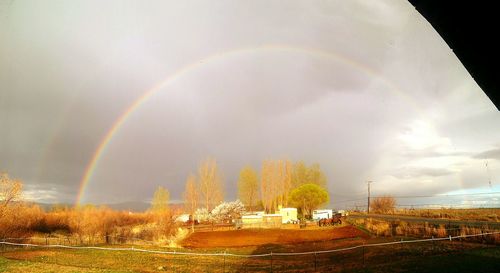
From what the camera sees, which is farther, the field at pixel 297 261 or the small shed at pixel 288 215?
the small shed at pixel 288 215

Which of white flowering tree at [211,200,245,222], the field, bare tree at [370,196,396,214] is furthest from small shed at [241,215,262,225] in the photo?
bare tree at [370,196,396,214]

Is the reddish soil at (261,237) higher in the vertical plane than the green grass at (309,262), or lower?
lower

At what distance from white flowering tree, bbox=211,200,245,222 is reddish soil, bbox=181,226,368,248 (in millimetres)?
36367

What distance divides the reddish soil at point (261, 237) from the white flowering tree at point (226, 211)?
1432 inches

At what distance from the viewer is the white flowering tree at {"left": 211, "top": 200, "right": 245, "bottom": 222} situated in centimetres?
8738

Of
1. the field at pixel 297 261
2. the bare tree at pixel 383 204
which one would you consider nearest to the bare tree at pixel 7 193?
the field at pixel 297 261

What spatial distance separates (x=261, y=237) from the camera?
4691 centimetres

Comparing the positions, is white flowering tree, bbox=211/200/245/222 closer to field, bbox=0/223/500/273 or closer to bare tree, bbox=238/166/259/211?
bare tree, bbox=238/166/259/211

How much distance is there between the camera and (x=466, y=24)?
1894 millimetres

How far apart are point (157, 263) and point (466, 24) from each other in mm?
28479

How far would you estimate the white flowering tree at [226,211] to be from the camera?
87375 millimetres

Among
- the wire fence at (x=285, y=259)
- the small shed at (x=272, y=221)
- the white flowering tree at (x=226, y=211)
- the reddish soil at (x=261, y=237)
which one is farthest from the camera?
the white flowering tree at (x=226, y=211)

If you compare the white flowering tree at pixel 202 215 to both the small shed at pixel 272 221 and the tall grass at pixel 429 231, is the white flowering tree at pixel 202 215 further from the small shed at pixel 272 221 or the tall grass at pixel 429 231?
the tall grass at pixel 429 231

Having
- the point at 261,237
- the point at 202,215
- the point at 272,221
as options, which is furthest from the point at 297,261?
the point at 202,215
